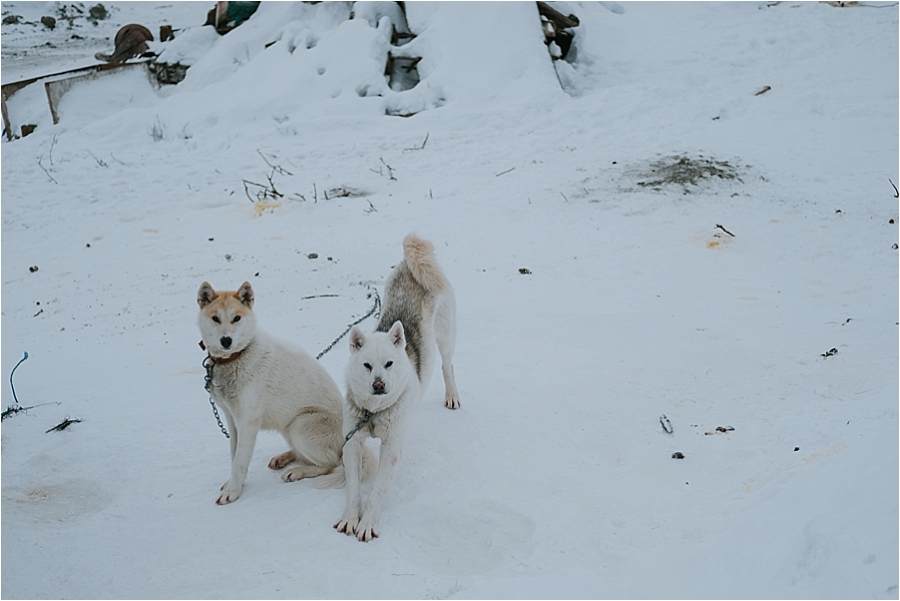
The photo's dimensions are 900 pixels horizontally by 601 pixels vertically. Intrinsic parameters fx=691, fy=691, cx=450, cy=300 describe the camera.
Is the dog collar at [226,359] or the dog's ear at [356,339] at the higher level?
the dog's ear at [356,339]

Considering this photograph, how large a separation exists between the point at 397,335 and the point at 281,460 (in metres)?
1.09

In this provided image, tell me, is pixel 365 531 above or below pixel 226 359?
below

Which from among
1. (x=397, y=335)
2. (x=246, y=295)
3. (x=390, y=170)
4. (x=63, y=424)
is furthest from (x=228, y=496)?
(x=390, y=170)

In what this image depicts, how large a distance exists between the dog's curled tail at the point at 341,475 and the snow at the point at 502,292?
71 mm

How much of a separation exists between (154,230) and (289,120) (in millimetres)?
3781

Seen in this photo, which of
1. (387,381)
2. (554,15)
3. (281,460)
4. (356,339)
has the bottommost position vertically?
(281,460)

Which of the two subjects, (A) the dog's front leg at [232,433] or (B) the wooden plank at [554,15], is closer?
(A) the dog's front leg at [232,433]

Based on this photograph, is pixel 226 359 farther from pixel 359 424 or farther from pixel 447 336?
pixel 447 336

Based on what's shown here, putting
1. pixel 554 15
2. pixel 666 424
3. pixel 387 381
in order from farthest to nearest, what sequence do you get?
pixel 554 15, pixel 666 424, pixel 387 381

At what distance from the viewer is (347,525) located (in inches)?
128

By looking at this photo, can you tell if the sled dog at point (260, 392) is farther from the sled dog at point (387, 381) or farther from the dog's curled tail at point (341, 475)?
the sled dog at point (387, 381)

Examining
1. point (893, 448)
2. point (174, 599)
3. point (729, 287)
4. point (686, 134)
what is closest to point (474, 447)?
point (174, 599)

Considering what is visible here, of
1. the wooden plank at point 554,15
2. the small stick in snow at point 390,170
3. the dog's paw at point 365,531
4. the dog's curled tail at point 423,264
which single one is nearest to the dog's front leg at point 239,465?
the dog's paw at point 365,531

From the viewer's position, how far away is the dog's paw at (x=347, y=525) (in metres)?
3.22
